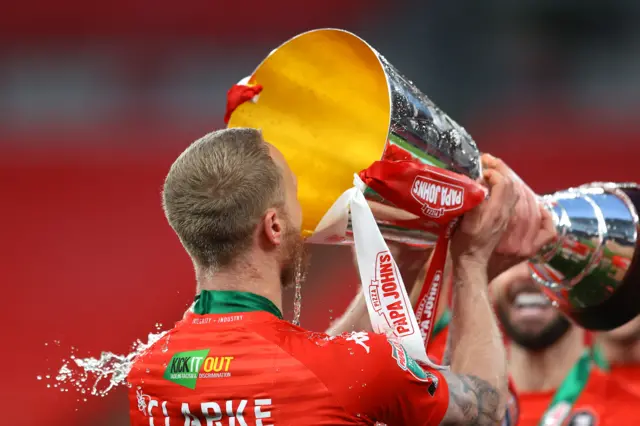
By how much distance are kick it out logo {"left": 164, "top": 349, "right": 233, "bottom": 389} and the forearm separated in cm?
43

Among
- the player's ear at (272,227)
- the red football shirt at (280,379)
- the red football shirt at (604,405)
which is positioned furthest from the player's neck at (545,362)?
the player's ear at (272,227)

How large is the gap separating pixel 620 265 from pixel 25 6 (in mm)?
5180

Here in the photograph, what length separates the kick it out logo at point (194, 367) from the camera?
1.46m

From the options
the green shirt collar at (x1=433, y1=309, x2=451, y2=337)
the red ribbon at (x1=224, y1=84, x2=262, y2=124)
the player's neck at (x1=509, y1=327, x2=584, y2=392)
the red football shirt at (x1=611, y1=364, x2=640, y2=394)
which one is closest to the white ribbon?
the red ribbon at (x1=224, y1=84, x2=262, y2=124)

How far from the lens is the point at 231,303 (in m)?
1.53

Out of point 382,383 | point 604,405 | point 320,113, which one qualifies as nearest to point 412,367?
point 382,383

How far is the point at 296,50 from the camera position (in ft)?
6.06

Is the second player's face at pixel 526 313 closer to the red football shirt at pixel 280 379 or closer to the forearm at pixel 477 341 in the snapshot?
the forearm at pixel 477 341

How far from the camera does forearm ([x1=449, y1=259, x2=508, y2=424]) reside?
5.22 feet

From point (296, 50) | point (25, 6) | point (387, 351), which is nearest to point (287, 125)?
point (296, 50)

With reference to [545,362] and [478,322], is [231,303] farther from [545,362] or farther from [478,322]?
[545,362]

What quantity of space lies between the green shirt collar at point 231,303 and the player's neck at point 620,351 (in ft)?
5.15

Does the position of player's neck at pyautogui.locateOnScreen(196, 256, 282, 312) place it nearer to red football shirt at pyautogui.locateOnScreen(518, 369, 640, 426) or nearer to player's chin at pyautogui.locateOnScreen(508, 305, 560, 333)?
red football shirt at pyautogui.locateOnScreen(518, 369, 640, 426)

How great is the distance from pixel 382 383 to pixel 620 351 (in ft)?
5.32
